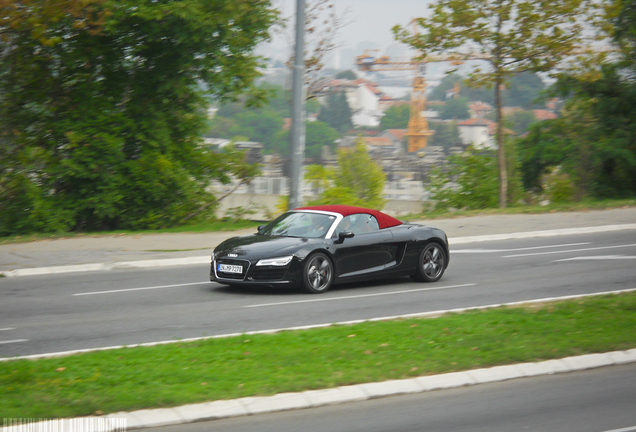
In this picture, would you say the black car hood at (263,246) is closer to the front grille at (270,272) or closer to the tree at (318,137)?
the front grille at (270,272)

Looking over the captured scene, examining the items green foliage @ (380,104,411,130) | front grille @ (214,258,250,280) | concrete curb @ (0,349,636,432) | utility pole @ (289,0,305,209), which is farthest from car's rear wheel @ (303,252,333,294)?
green foliage @ (380,104,411,130)

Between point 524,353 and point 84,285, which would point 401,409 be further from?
point 84,285

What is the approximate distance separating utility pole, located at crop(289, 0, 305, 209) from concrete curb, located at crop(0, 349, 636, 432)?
830 cm

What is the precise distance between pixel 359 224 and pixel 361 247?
0.47m

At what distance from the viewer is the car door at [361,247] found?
11719 mm

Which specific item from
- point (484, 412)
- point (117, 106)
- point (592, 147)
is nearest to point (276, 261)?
point (484, 412)

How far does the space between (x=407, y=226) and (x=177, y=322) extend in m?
4.91

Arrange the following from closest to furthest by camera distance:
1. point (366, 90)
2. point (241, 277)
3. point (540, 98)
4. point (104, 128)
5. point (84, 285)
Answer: point (241, 277)
point (84, 285)
point (104, 128)
point (540, 98)
point (366, 90)

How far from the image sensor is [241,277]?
11.2 metres

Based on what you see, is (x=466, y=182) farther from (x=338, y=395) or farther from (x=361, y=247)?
(x=338, y=395)

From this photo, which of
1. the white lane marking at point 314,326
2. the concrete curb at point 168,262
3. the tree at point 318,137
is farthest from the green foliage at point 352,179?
the tree at point 318,137

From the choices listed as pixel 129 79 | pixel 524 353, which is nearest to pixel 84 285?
pixel 524 353

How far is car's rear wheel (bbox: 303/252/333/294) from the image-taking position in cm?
1127

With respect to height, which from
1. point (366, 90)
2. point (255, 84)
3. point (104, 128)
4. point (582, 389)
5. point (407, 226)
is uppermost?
point (366, 90)
